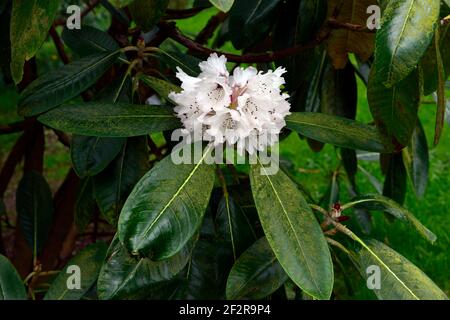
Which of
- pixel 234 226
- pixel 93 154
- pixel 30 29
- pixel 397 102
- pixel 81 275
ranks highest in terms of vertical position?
pixel 30 29

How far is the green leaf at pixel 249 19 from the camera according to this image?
1.29 metres

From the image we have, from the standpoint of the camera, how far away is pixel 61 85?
1255 millimetres

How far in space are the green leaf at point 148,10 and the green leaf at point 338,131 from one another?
311mm

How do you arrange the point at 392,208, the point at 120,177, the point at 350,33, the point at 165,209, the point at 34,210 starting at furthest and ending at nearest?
the point at 34,210 < the point at 350,33 < the point at 120,177 < the point at 392,208 < the point at 165,209

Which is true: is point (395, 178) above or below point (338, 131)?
below

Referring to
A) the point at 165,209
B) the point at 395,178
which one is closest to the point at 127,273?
the point at 165,209

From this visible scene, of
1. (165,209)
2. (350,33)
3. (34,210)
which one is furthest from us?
(34,210)

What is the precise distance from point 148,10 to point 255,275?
1.74 feet

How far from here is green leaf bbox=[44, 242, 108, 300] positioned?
4.14ft

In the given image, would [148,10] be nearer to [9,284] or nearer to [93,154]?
[93,154]

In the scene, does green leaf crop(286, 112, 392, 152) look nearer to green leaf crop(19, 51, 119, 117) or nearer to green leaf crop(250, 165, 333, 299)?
green leaf crop(250, 165, 333, 299)

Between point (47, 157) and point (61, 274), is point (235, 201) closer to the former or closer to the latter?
point (61, 274)

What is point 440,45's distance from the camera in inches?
43.3

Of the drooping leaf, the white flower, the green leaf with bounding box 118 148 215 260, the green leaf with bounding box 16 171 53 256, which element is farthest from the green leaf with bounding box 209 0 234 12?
the green leaf with bounding box 16 171 53 256
